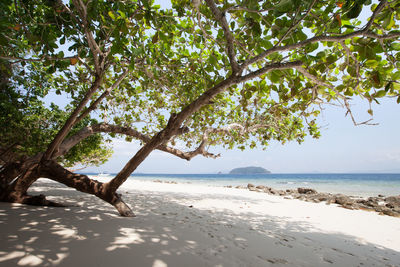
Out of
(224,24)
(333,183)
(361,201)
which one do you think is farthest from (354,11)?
(333,183)

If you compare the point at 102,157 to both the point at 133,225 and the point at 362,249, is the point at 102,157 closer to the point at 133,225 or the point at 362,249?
the point at 133,225

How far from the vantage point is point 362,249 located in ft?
9.74

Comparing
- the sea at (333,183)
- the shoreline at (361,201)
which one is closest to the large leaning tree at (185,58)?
the shoreline at (361,201)

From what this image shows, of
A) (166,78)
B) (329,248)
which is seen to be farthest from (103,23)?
(329,248)

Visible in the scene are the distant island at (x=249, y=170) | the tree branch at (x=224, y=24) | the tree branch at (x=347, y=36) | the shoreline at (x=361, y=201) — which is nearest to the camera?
the tree branch at (x=347, y=36)

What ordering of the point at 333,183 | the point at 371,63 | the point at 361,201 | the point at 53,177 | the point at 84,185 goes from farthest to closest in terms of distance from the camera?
1. the point at 333,183
2. the point at 361,201
3. the point at 53,177
4. the point at 84,185
5. the point at 371,63

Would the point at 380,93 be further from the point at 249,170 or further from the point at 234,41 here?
the point at 249,170

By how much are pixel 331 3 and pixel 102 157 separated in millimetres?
17226

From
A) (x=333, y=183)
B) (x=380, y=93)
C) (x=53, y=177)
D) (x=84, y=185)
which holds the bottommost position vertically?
(x=333, y=183)

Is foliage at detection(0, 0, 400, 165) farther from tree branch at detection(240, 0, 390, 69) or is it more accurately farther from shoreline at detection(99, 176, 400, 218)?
shoreline at detection(99, 176, 400, 218)

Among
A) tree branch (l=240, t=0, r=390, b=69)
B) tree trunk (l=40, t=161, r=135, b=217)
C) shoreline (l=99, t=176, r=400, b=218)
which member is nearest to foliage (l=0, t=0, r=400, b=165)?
tree branch (l=240, t=0, r=390, b=69)

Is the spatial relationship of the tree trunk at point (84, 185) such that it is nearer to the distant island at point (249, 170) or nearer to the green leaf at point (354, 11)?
the green leaf at point (354, 11)

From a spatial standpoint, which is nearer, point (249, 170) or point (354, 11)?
point (354, 11)

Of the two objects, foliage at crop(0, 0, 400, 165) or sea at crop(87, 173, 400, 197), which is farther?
sea at crop(87, 173, 400, 197)
